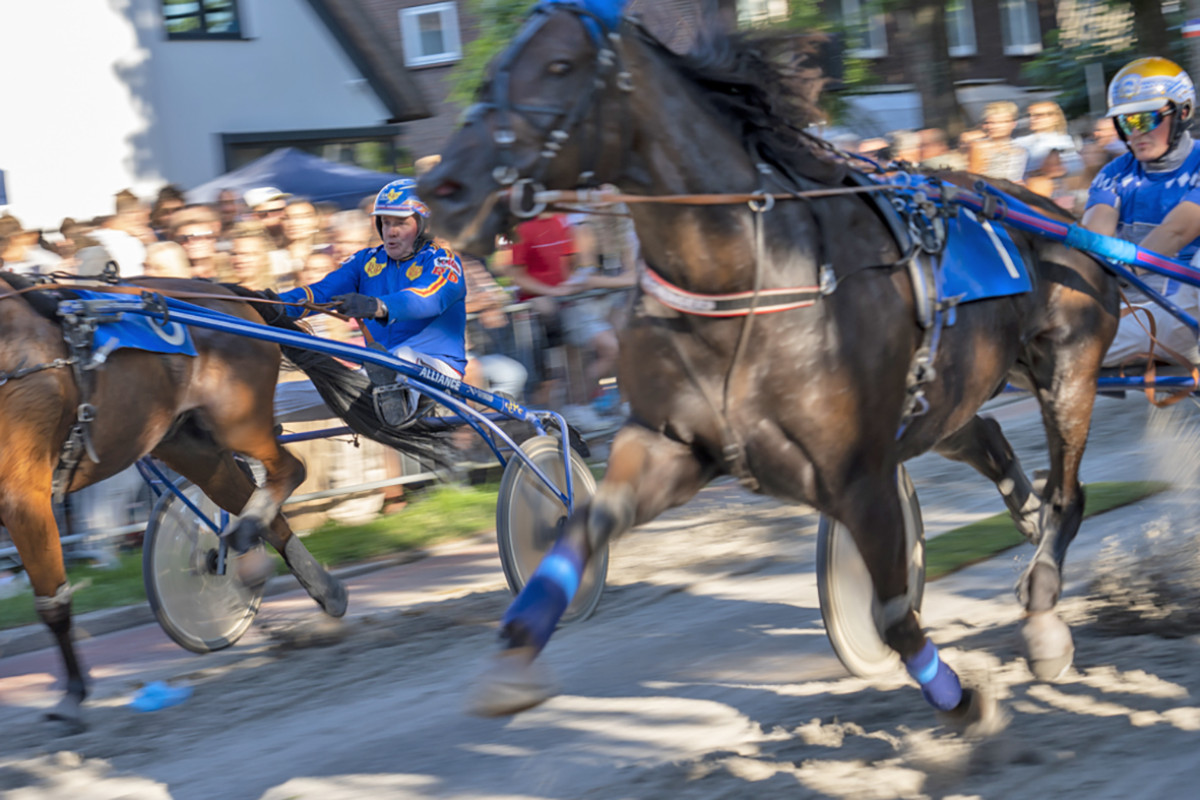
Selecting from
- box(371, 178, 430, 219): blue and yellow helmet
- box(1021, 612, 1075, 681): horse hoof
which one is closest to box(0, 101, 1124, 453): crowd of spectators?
box(371, 178, 430, 219): blue and yellow helmet

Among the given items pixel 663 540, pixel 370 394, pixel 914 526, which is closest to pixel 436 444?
pixel 370 394

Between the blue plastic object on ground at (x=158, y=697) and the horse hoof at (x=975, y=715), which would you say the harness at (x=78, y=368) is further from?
the horse hoof at (x=975, y=715)

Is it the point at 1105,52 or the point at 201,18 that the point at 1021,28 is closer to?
the point at 1105,52

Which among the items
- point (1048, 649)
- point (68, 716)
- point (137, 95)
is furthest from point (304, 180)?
point (1048, 649)

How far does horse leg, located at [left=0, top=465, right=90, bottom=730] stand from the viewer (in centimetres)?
470

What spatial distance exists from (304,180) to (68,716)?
Answer: 26.0 feet

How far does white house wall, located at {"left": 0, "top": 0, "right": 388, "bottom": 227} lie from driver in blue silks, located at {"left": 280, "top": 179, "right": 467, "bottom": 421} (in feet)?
30.5

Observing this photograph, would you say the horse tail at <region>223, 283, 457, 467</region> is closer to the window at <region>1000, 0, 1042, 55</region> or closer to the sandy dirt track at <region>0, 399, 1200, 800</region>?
the sandy dirt track at <region>0, 399, 1200, 800</region>

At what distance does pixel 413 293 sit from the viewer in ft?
19.5

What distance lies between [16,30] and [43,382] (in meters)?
11.0

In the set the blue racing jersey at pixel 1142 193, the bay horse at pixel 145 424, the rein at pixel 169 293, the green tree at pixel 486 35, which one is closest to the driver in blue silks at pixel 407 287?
the rein at pixel 169 293

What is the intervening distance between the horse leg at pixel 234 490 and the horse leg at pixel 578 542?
269 cm

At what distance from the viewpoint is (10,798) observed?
402 cm

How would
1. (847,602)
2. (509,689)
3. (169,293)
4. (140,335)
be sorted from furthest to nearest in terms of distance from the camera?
(169,293) < (140,335) < (847,602) < (509,689)
